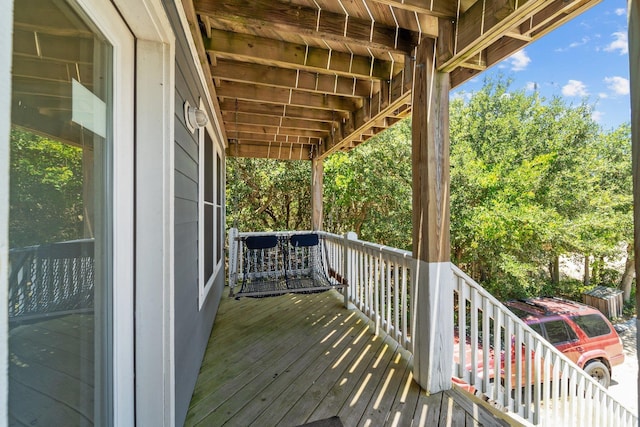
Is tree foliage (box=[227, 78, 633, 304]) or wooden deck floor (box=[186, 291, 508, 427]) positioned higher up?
tree foliage (box=[227, 78, 633, 304])

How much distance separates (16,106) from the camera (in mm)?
620

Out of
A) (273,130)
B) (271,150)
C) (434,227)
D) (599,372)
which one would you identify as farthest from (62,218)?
(599,372)

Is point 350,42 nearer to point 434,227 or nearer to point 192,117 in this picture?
point 192,117

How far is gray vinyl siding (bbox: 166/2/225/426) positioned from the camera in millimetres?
1559

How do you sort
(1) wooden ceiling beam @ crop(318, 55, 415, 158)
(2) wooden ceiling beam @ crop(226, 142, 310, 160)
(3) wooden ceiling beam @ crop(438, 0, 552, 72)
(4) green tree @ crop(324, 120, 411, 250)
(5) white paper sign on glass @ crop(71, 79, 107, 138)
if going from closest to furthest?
1. (5) white paper sign on glass @ crop(71, 79, 107, 138)
2. (3) wooden ceiling beam @ crop(438, 0, 552, 72)
3. (1) wooden ceiling beam @ crop(318, 55, 415, 158)
4. (2) wooden ceiling beam @ crop(226, 142, 310, 160)
5. (4) green tree @ crop(324, 120, 411, 250)

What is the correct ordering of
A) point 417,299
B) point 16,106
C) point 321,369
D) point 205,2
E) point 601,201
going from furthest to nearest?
1. point 601,201
2. point 321,369
3. point 417,299
4. point 205,2
5. point 16,106

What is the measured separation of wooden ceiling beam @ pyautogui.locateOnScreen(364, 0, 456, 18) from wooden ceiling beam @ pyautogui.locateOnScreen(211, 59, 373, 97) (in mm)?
1245

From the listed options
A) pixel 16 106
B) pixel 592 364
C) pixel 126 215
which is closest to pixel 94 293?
pixel 126 215

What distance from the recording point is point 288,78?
9.45 feet

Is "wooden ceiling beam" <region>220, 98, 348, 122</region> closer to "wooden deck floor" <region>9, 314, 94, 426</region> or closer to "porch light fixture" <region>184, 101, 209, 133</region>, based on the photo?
"porch light fixture" <region>184, 101, 209, 133</region>

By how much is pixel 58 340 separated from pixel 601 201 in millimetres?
12565

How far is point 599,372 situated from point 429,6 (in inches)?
264

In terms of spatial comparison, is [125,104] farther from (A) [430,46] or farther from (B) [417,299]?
(B) [417,299]

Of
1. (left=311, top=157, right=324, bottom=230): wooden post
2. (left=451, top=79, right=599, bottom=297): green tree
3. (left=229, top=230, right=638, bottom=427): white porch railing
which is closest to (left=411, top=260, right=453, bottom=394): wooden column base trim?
(left=229, top=230, right=638, bottom=427): white porch railing
